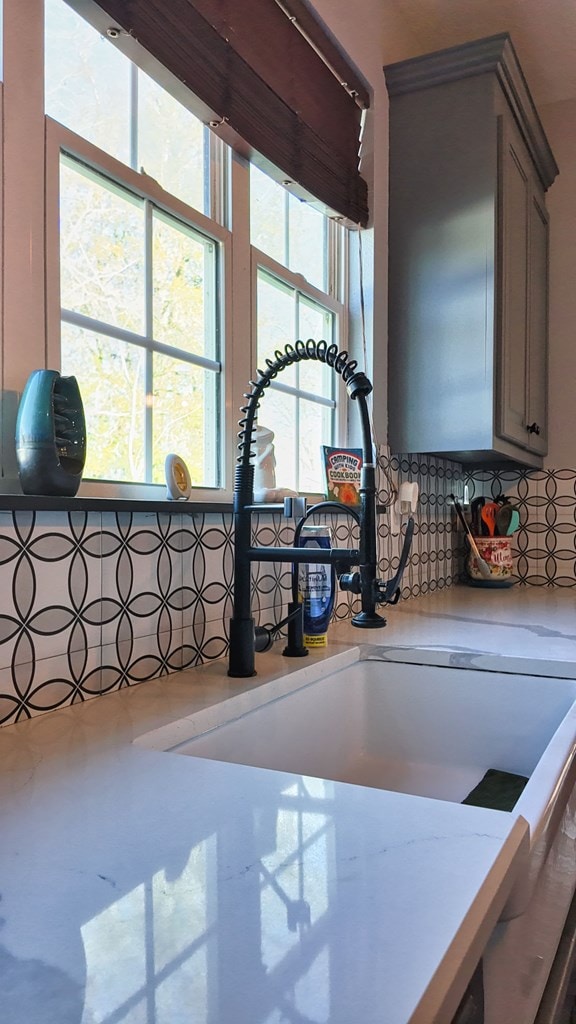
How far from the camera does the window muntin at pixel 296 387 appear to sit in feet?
5.69

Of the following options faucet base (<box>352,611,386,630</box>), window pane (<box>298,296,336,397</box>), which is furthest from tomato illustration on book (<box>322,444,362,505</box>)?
faucet base (<box>352,611,386,630</box>)

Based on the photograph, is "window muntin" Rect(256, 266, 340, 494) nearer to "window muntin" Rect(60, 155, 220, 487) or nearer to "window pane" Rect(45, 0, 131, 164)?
"window muntin" Rect(60, 155, 220, 487)

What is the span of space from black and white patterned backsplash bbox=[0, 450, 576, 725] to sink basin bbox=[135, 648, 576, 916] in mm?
179

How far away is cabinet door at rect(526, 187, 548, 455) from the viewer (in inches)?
99.9

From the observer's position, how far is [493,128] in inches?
81.5

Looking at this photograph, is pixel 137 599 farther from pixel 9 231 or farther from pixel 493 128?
pixel 493 128

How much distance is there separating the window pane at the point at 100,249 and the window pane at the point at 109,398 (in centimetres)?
5

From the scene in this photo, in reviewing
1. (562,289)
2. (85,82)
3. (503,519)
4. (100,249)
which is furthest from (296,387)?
(562,289)

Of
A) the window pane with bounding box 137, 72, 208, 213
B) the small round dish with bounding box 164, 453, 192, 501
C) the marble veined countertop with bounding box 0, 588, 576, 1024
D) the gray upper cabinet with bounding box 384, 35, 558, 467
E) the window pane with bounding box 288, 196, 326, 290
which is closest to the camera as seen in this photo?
the marble veined countertop with bounding box 0, 588, 576, 1024

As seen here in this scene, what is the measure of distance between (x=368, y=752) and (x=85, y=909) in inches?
36.7

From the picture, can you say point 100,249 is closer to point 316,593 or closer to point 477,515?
point 316,593

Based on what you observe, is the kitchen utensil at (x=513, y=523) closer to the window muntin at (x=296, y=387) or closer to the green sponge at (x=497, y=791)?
the window muntin at (x=296, y=387)

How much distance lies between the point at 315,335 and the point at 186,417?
670mm

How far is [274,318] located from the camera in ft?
5.80
